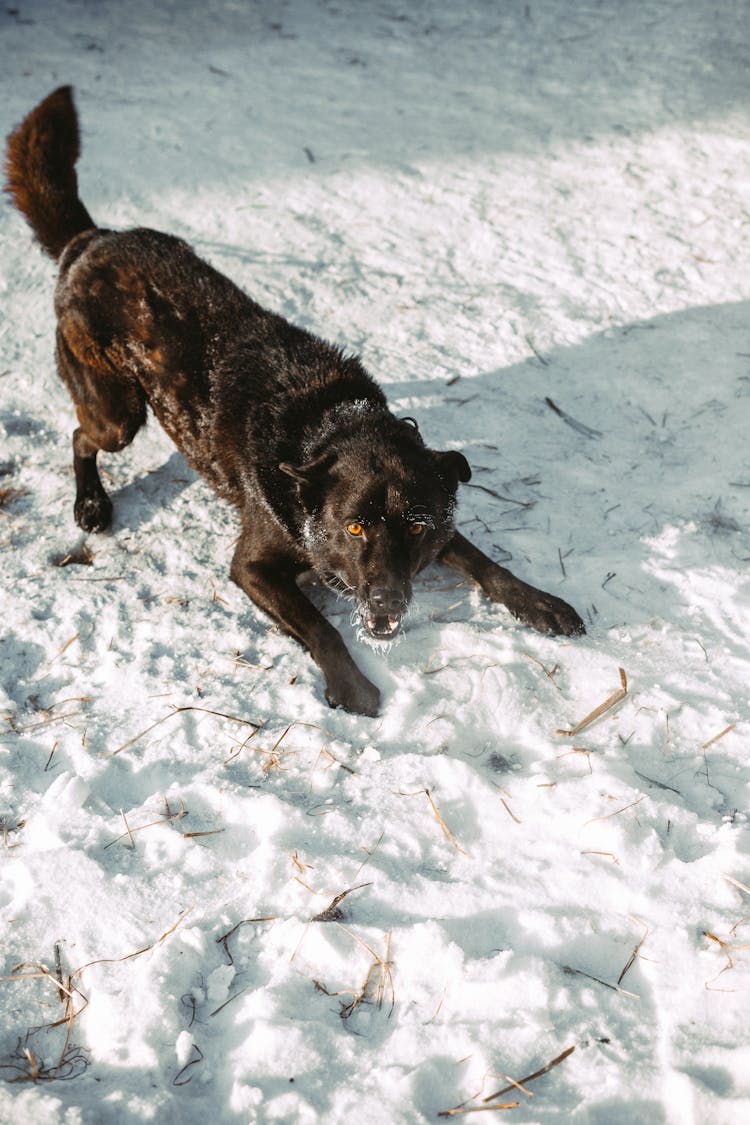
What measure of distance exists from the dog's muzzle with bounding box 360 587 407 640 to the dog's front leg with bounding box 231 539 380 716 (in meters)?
0.22

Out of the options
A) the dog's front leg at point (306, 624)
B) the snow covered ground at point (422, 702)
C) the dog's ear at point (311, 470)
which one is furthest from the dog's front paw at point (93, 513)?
the dog's ear at point (311, 470)

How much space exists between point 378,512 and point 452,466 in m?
0.49

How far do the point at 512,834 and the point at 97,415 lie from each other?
3139 mm

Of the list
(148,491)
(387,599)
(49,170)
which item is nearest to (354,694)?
(387,599)

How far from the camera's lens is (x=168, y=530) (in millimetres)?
4512

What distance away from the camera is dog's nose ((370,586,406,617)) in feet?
11.3

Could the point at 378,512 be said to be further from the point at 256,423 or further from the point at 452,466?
the point at 256,423

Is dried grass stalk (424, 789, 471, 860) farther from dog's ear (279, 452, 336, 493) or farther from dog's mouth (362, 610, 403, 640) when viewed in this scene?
dog's ear (279, 452, 336, 493)

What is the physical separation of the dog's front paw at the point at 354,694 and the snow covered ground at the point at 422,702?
81mm

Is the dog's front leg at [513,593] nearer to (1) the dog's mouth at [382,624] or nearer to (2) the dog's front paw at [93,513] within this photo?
(1) the dog's mouth at [382,624]

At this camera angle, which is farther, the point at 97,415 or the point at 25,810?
the point at 97,415

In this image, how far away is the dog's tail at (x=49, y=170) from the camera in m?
4.59

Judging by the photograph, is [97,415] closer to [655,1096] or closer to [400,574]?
[400,574]

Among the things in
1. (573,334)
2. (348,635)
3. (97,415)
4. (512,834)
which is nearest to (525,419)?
(573,334)
